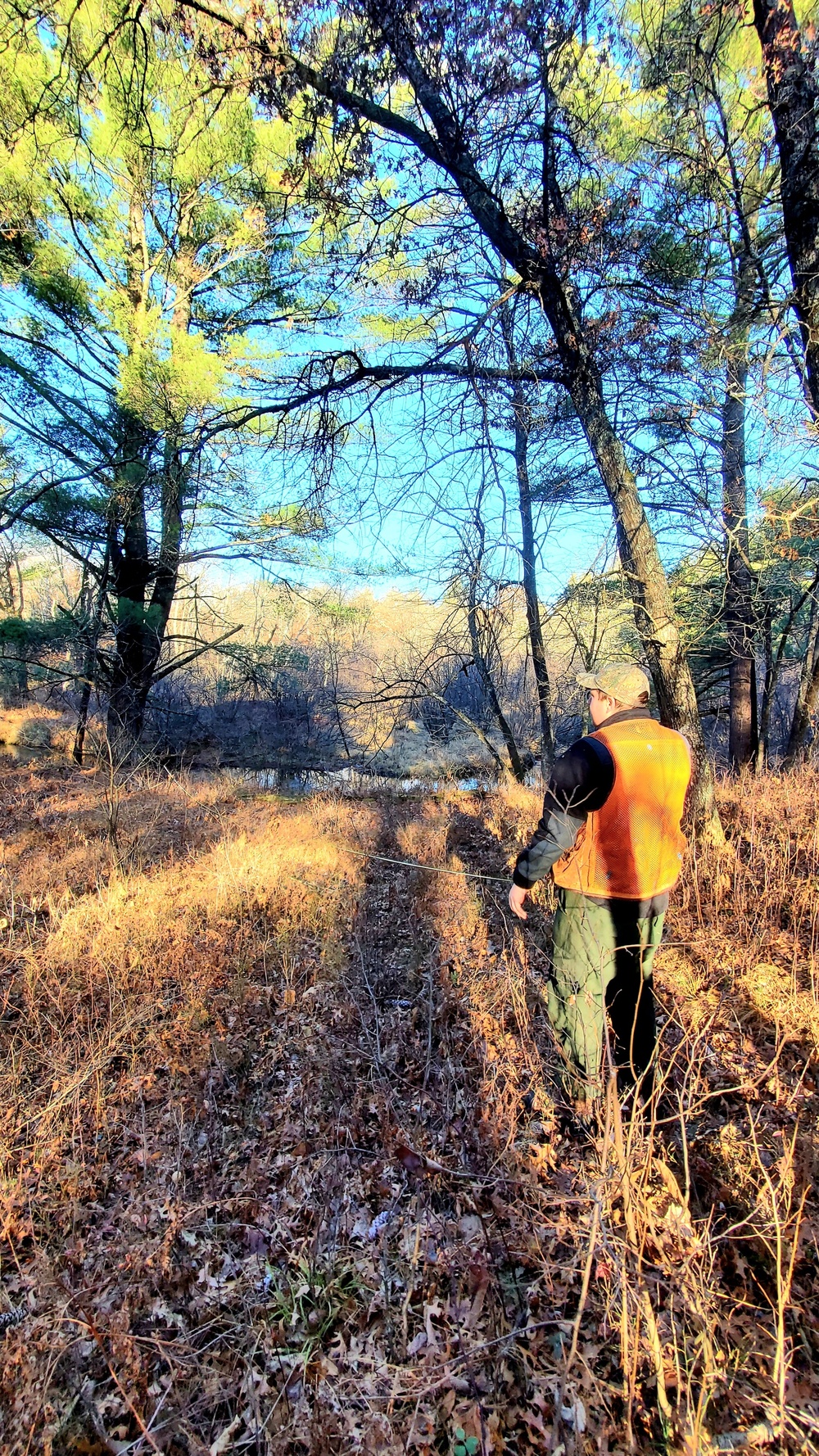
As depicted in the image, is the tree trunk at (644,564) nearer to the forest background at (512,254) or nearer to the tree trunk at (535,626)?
the forest background at (512,254)

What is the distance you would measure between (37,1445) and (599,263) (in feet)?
21.0

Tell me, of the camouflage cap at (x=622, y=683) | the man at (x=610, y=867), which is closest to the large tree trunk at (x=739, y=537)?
the camouflage cap at (x=622, y=683)

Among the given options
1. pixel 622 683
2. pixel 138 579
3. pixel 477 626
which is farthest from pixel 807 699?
pixel 138 579

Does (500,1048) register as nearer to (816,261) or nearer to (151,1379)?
(151,1379)

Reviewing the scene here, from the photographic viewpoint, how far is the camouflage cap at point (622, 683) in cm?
260

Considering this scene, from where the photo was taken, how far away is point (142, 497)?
8.41 meters

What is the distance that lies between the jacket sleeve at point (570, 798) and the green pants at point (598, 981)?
→ 247mm

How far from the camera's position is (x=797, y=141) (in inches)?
131

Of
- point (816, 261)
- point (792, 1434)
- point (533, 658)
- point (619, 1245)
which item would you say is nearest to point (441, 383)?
point (816, 261)

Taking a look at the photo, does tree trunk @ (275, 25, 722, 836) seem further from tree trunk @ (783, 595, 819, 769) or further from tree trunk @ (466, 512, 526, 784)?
tree trunk @ (783, 595, 819, 769)

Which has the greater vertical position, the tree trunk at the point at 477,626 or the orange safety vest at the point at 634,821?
the tree trunk at the point at 477,626

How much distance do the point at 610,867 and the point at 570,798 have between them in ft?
1.18

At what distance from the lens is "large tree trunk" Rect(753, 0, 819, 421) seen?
3.24m

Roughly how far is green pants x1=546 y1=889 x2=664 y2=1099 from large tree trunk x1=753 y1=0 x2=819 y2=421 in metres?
3.46
